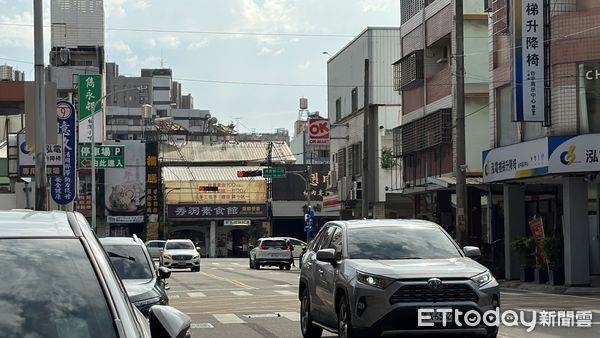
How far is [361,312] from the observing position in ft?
40.7

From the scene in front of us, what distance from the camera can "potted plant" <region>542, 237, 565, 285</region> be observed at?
29.8 metres

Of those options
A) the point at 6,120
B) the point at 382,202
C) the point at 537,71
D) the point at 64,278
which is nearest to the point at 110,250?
the point at 64,278

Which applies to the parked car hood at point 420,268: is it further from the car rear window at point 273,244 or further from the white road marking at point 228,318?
the car rear window at point 273,244

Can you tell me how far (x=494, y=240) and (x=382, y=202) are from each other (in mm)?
20646

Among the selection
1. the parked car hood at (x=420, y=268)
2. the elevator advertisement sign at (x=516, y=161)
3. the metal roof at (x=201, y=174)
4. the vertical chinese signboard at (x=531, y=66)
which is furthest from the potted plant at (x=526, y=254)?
the metal roof at (x=201, y=174)

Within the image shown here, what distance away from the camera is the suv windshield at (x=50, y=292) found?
4.54 metres

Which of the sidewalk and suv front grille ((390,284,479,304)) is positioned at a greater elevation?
suv front grille ((390,284,479,304))

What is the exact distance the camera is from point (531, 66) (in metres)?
30.5

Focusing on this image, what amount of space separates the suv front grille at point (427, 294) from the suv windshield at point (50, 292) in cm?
771

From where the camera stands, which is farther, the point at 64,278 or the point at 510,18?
the point at 510,18

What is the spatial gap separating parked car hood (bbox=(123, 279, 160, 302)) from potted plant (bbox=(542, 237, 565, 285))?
1780cm

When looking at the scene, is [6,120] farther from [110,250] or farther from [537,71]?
[110,250]

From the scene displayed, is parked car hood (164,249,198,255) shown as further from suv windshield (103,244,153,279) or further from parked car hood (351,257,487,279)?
parked car hood (351,257,487,279)

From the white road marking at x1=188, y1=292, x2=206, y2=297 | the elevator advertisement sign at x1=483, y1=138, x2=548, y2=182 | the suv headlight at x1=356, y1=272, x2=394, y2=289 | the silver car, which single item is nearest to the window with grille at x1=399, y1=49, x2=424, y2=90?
the elevator advertisement sign at x1=483, y1=138, x2=548, y2=182
